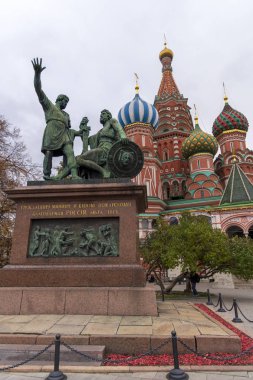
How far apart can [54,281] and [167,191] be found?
43.6 meters

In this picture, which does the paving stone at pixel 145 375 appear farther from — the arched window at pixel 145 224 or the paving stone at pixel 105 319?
the arched window at pixel 145 224

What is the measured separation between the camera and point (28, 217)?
805 cm

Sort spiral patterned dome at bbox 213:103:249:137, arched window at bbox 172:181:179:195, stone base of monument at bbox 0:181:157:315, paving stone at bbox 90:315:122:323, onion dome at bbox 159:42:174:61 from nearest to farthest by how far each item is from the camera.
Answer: paving stone at bbox 90:315:122:323 < stone base of monument at bbox 0:181:157:315 < arched window at bbox 172:181:179:195 < spiral patterned dome at bbox 213:103:249:137 < onion dome at bbox 159:42:174:61

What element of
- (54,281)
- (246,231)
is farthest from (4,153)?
(246,231)

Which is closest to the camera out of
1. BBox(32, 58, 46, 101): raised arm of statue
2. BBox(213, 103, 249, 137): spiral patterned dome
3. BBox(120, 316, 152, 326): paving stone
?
BBox(120, 316, 152, 326): paving stone

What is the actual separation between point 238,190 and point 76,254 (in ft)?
96.6

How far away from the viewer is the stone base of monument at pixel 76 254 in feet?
22.1

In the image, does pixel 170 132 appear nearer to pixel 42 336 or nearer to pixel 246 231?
pixel 246 231

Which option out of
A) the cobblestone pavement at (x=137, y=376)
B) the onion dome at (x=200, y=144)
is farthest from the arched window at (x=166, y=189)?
the cobblestone pavement at (x=137, y=376)

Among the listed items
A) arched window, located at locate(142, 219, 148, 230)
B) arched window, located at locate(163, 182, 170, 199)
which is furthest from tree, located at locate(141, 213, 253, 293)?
arched window, located at locate(163, 182, 170, 199)

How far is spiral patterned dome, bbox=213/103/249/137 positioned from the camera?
4941cm

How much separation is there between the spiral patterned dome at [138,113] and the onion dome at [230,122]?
44.9ft

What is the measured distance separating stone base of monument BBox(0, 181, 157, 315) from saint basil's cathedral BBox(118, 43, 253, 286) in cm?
2501

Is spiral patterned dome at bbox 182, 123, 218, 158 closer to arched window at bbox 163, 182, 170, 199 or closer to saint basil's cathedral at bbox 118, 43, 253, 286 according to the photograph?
saint basil's cathedral at bbox 118, 43, 253, 286
